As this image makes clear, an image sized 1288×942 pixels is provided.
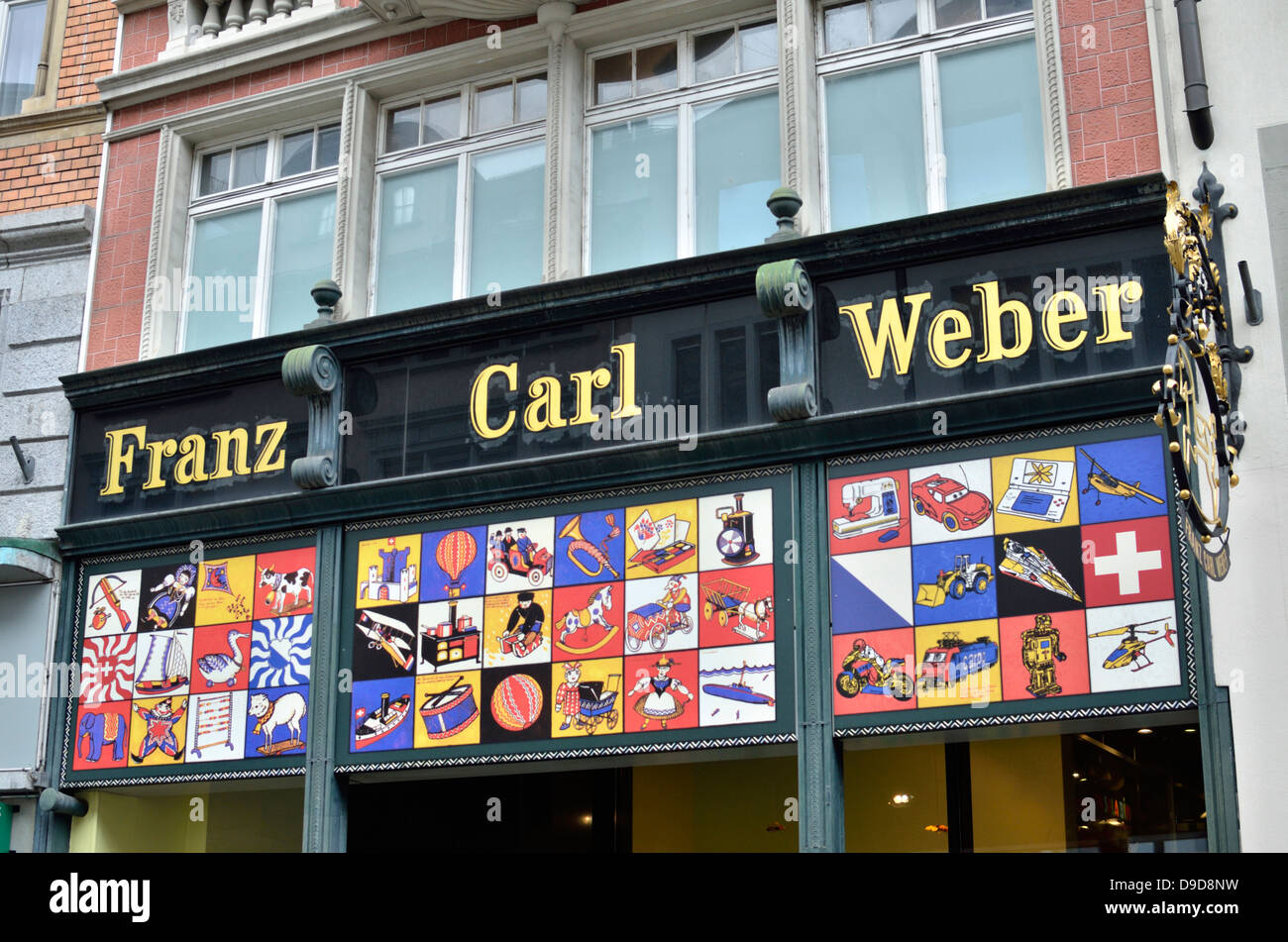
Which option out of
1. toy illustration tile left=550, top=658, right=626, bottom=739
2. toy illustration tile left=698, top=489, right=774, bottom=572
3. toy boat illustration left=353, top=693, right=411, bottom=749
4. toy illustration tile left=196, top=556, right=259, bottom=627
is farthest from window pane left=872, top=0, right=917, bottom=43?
toy illustration tile left=196, top=556, right=259, bottom=627

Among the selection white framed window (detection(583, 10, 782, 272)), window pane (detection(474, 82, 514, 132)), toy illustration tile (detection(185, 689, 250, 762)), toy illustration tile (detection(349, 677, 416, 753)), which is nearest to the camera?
toy illustration tile (detection(349, 677, 416, 753))

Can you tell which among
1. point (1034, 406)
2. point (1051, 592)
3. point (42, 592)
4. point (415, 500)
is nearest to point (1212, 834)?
point (1051, 592)

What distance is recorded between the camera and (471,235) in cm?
1420

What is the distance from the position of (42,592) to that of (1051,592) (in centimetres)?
899

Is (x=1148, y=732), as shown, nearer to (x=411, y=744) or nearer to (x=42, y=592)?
(x=411, y=744)

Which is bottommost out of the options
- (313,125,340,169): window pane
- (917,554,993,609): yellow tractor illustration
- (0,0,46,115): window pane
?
(917,554,993,609): yellow tractor illustration

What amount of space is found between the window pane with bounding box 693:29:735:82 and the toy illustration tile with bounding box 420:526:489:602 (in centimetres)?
444

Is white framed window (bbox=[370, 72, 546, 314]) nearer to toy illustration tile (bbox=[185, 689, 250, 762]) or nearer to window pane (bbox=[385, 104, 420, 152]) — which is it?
window pane (bbox=[385, 104, 420, 152])

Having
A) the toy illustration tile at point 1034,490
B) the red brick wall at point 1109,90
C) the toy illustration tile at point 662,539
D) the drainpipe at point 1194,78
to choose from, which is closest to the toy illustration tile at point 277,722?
the toy illustration tile at point 662,539

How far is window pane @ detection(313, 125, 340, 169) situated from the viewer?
1498 centimetres

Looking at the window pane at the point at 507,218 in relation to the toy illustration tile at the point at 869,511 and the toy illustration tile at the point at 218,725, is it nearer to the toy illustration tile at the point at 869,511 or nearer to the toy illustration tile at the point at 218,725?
the toy illustration tile at the point at 869,511
